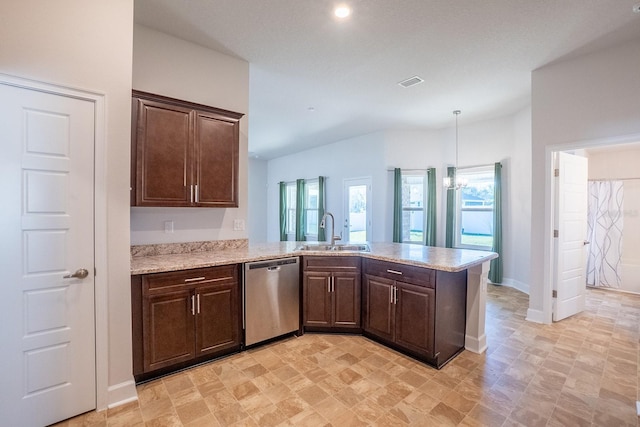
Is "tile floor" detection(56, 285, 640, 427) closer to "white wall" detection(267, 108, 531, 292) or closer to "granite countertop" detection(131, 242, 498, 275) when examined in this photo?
"granite countertop" detection(131, 242, 498, 275)

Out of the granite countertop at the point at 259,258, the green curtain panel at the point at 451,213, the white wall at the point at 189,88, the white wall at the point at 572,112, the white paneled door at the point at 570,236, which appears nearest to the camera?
the granite countertop at the point at 259,258

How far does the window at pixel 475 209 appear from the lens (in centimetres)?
536

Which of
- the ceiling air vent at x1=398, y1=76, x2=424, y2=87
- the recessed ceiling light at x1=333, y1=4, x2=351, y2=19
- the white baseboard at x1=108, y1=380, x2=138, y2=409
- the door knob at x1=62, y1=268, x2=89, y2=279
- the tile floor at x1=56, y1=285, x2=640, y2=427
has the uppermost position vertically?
the ceiling air vent at x1=398, y1=76, x2=424, y2=87

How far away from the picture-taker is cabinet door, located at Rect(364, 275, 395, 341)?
2.75 m

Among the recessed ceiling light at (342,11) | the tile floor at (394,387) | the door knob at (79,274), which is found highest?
the recessed ceiling light at (342,11)

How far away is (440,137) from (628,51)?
3100mm

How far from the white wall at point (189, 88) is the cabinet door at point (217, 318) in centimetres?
78

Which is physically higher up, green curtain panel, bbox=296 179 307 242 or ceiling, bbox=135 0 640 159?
ceiling, bbox=135 0 640 159

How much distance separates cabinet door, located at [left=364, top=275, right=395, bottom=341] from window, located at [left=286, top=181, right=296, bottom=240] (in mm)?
5601

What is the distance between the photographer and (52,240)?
1.77 m

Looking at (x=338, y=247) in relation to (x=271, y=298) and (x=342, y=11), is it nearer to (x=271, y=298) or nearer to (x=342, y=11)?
(x=271, y=298)

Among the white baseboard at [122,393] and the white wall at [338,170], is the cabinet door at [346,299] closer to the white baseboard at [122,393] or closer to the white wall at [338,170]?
the white baseboard at [122,393]

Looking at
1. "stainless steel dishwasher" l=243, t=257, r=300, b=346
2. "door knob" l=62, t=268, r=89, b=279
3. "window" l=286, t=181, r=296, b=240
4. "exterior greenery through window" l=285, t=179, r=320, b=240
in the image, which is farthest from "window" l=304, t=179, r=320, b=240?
"door knob" l=62, t=268, r=89, b=279

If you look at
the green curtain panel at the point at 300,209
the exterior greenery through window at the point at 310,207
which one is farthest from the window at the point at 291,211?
the green curtain panel at the point at 300,209
